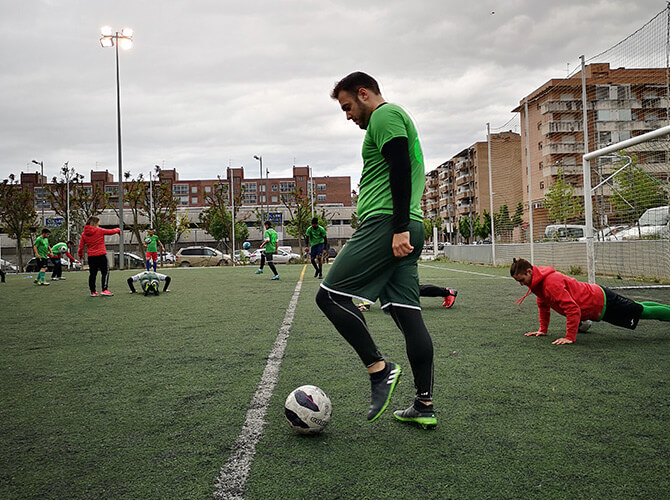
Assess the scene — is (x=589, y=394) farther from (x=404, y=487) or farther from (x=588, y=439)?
(x=404, y=487)

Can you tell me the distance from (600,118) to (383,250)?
38.5 feet

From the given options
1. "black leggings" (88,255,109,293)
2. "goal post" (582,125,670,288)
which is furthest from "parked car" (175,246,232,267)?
"goal post" (582,125,670,288)

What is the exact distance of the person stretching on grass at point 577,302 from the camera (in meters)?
5.05

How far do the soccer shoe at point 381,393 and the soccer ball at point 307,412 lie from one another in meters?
0.27

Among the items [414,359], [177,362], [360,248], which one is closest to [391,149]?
[360,248]

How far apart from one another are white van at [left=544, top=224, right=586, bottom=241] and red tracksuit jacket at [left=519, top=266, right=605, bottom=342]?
1129cm

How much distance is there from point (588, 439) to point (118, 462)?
2.22 meters

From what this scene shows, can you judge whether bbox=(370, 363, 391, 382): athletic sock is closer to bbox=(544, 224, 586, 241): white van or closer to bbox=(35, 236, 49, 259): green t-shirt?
bbox=(544, 224, 586, 241): white van

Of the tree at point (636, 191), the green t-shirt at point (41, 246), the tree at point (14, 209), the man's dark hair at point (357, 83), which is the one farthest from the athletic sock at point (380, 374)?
the tree at point (14, 209)

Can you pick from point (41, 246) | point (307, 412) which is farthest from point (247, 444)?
point (41, 246)

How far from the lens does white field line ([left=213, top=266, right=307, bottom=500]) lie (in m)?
2.19

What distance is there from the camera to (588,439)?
2695mm

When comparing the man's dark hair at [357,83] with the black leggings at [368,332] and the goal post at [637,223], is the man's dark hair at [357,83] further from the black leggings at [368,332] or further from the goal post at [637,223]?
the goal post at [637,223]

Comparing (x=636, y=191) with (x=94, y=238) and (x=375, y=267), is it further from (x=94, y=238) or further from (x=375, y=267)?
(x=94, y=238)
